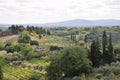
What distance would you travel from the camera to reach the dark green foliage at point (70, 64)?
166 ft

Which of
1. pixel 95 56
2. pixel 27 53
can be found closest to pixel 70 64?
pixel 95 56

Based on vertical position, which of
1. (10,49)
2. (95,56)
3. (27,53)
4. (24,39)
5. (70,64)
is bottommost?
(27,53)

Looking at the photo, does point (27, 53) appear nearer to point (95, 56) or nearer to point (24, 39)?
point (24, 39)

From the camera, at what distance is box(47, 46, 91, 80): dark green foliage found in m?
50.7

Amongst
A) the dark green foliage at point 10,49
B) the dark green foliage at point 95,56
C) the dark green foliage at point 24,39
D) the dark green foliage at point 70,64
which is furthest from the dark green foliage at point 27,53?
the dark green foliage at point 70,64

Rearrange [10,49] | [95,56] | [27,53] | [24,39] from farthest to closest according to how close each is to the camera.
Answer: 1. [24,39]
2. [10,49]
3. [27,53]
4. [95,56]

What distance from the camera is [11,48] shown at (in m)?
138

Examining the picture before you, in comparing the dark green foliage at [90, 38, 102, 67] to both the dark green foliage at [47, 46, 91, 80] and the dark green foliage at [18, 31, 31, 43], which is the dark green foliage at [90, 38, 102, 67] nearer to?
the dark green foliage at [47, 46, 91, 80]

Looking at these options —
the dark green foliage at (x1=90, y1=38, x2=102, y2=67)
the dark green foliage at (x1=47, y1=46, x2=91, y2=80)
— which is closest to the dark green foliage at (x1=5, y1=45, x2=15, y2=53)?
the dark green foliage at (x1=47, y1=46, x2=91, y2=80)

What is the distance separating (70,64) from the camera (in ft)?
169

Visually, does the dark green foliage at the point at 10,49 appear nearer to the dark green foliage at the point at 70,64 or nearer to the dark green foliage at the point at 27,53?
the dark green foliage at the point at 27,53

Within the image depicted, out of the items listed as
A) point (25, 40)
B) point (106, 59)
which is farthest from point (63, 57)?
point (25, 40)

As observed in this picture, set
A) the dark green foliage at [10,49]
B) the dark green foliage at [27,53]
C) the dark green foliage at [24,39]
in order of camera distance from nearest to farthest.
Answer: the dark green foliage at [27,53] → the dark green foliage at [10,49] → the dark green foliage at [24,39]

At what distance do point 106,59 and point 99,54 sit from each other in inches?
111
